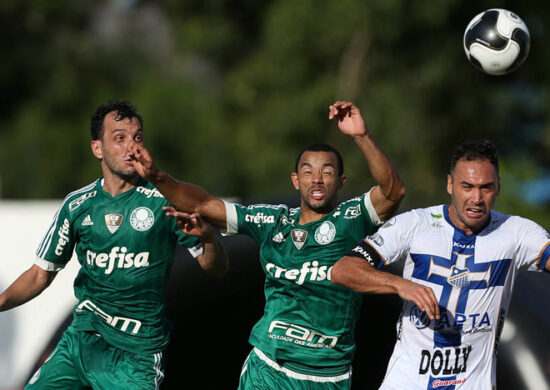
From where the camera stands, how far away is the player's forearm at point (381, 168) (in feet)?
17.0

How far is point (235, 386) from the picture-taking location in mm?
8164

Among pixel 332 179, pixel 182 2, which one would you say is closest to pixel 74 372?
pixel 332 179

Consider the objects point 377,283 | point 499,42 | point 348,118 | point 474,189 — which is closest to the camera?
point 377,283

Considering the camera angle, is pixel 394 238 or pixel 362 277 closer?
pixel 362 277

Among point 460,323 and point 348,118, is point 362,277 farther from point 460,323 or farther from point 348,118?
point 348,118

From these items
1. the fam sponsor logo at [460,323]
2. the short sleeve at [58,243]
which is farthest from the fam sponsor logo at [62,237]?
the fam sponsor logo at [460,323]

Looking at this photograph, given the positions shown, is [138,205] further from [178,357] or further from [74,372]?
[178,357]

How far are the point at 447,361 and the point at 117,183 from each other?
2.25m

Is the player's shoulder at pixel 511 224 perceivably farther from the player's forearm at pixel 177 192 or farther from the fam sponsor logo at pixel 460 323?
the player's forearm at pixel 177 192

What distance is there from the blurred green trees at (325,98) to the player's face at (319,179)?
36.7ft

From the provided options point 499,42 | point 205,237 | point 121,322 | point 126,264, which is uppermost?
point 499,42

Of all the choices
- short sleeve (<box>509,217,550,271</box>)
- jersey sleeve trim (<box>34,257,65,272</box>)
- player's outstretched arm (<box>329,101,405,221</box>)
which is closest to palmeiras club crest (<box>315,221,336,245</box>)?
player's outstretched arm (<box>329,101,405,221</box>)

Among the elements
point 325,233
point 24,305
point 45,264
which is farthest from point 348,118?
point 24,305

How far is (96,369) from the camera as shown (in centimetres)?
530
